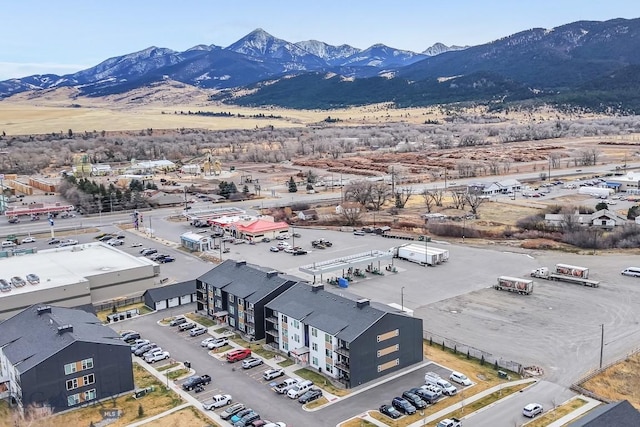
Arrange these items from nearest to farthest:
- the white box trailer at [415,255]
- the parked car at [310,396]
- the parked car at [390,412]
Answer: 1. the parked car at [390,412]
2. the parked car at [310,396]
3. the white box trailer at [415,255]

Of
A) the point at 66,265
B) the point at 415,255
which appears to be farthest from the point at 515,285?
the point at 66,265

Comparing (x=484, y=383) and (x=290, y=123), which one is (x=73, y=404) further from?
(x=290, y=123)

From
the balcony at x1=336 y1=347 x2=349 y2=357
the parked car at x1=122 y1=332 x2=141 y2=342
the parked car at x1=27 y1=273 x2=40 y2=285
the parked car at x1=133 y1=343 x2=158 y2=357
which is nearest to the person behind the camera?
the balcony at x1=336 y1=347 x2=349 y2=357

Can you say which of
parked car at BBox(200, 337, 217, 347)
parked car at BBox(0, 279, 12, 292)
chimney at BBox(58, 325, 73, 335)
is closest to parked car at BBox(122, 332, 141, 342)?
parked car at BBox(200, 337, 217, 347)

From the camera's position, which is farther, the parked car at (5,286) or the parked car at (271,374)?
the parked car at (5,286)

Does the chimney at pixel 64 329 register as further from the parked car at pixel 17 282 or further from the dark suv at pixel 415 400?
the dark suv at pixel 415 400

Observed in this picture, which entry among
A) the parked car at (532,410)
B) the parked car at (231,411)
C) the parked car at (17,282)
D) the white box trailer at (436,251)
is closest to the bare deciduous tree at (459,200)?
the white box trailer at (436,251)

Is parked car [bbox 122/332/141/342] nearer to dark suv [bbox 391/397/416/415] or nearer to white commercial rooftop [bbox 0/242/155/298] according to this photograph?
white commercial rooftop [bbox 0/242/155/298]
